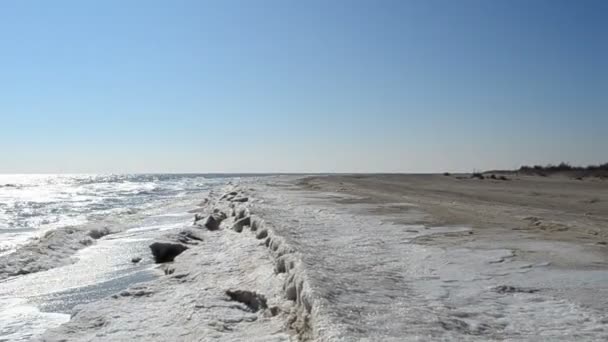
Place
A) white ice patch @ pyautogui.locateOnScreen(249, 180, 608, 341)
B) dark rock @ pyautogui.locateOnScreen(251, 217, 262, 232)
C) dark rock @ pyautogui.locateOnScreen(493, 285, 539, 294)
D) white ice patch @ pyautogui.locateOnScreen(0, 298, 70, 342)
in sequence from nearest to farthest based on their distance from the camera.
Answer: white ice patch @ pyautogui.locateOnScreen(249, 180, 608, 341) → dark rock @ pyautogui.locateOnScreen(493, 285, 539, 294) → white ice patch @ pyautogui.locateOnScreen(0, 298, 70, 342) → dark rock @ pyautogui.locateOnScreen(251, 217, 262, 232)

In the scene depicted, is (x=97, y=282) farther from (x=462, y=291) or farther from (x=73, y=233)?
(x=73, y=233)

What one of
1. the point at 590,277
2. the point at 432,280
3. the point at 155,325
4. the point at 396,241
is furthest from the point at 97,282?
the point at 590,277

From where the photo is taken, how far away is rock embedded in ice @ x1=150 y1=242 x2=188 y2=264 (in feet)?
36.1

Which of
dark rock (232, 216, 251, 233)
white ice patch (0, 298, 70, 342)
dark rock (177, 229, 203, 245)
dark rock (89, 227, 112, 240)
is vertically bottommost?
dark rock (89, 227, 112, 240)

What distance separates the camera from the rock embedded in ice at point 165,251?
11.0m

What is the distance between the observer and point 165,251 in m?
11.1

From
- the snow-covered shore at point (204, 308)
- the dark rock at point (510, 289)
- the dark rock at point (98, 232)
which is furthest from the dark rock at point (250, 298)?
the dark rock at point (98, 232)

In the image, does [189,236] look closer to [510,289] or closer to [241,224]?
[241,224]

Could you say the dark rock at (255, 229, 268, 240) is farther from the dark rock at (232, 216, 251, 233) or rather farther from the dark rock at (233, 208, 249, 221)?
the dark rock at (233, 208, 249, 221)

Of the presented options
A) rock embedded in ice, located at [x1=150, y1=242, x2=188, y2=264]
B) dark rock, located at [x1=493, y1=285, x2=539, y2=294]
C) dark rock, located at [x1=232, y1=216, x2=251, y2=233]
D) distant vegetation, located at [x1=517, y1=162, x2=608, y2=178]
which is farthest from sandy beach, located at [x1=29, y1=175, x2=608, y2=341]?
distant vegetation, located at [x1=517, y1=162, x2=608, y2=178]

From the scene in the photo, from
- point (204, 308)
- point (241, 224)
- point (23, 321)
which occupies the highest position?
point (241, 224)

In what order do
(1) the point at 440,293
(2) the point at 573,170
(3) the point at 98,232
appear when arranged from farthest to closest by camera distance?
(2) the point at 573,170 → (3) the point at 98,232 → (1) the point at 440,293

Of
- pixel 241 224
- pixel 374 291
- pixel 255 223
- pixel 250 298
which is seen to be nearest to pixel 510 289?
pixel 374 291

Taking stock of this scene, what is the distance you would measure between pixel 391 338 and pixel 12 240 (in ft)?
51.6
